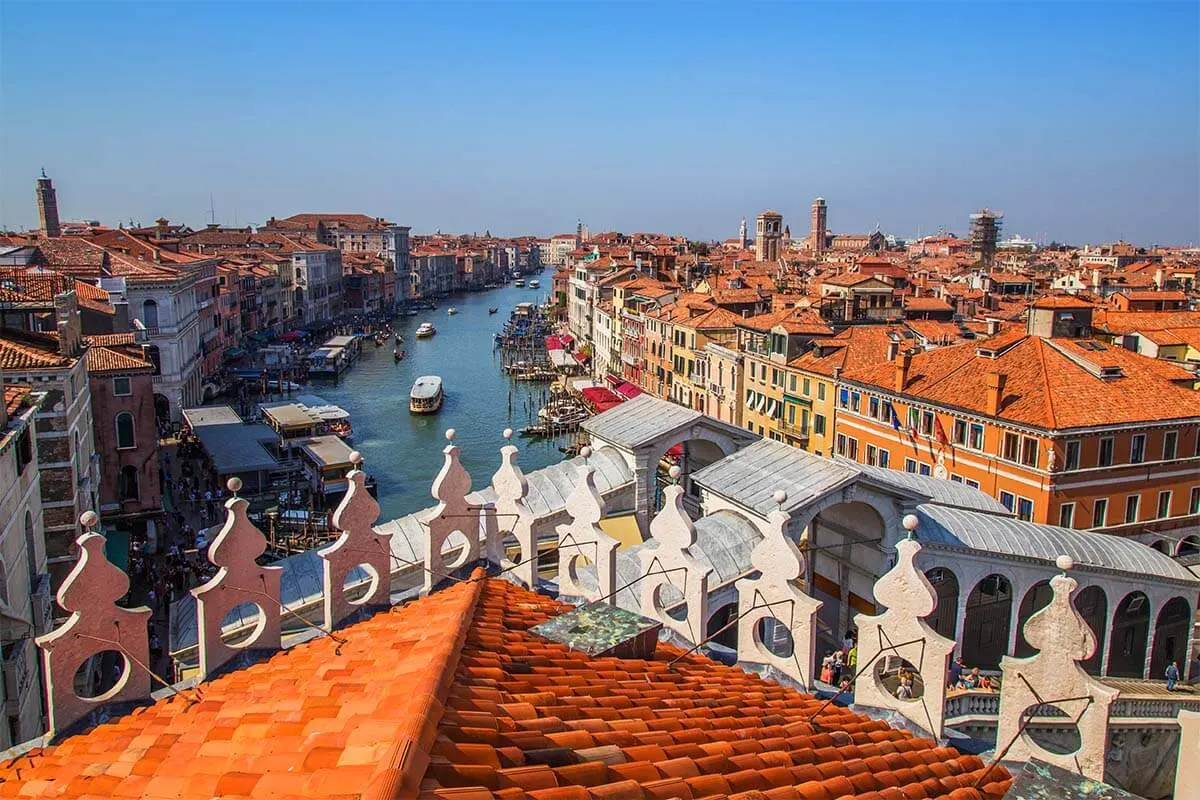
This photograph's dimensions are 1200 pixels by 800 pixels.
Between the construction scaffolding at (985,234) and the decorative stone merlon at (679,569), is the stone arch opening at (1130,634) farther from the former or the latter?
the construction scaffolding at (985,234)

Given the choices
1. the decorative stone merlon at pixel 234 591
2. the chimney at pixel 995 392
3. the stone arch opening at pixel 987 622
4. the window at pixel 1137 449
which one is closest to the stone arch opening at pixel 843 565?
the stone arch opening at pixel 987 622

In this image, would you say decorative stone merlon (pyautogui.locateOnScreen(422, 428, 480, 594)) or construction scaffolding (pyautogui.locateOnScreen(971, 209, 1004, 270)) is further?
construction scaffolding (pyautogui.locateOnScreen(971, 209, 1004, 270))

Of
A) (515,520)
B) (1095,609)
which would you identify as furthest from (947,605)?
(515,520)

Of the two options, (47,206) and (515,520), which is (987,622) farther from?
(47,206)

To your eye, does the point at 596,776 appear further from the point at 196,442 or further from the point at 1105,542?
the point at 196,442

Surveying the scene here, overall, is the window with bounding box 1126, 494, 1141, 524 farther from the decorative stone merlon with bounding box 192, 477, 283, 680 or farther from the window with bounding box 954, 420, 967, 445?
the decorative stone merlon with bounding box 192, 477, 283, 680

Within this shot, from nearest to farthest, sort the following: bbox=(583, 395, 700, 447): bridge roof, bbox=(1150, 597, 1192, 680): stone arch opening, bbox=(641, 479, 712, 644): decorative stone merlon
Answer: bbox=(641, 479, 712, 644): decorative stone merlon → bbox=(583, 395, 700, 447): bridge roof → bbox=(1150, 597, 1192, 680): stone arch opening

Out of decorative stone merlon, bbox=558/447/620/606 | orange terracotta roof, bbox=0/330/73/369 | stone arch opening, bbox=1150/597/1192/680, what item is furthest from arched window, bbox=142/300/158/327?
stone arch opening, bbox=1150/597/1192/680
